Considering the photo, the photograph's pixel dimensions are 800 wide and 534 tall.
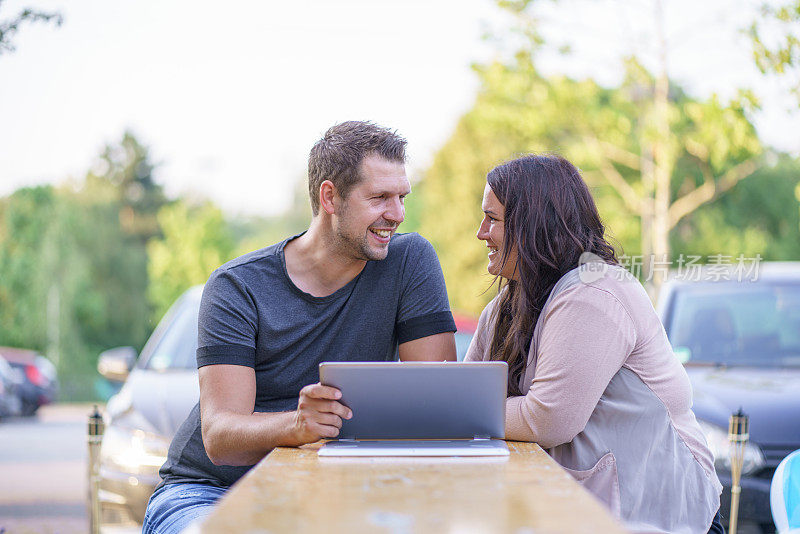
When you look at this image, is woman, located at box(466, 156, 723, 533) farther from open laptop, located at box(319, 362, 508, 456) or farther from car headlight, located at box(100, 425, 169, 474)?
car headlight, located at box(100, 425, 169, 474)

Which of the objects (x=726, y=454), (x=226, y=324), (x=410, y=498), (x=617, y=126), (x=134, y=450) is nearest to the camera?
(x=410, y=498)

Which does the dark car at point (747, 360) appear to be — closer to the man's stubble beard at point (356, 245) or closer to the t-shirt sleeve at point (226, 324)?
→ the man's stubble beard at point (356, 245)

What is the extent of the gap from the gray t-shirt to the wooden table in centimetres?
95

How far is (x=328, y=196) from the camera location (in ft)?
11.8

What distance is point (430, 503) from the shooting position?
74.7 inches

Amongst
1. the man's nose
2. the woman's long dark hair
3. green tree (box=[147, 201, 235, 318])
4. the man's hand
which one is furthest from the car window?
green tree (box=[147, 201, 235, 318])

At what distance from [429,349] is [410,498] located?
1.68 m

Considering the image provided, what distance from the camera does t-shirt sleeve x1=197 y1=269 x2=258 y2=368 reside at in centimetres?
328

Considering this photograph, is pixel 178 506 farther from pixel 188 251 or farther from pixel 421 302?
pixel 188 251

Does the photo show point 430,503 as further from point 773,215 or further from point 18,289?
point 18,289

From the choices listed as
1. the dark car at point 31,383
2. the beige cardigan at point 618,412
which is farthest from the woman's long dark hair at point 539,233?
the dark car at point 31,383

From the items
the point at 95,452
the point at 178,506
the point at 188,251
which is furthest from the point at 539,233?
the point at 188,251

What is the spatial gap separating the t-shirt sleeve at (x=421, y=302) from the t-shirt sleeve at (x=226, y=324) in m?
0.57

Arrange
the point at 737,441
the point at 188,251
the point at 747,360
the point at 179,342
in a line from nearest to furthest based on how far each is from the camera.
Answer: the point at 737,441
the point at 747,360
the point at 179,342
the point at 188,251
